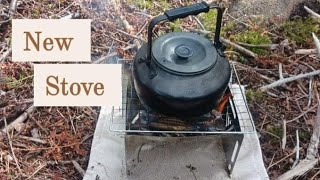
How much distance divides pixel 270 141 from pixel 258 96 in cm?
40

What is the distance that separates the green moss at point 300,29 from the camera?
3.71 meters

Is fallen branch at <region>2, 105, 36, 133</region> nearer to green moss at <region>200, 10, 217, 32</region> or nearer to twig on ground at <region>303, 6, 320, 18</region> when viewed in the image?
green moss at <region>200, 10, 217, 32</region>

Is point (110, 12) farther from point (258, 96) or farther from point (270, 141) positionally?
point (270, 141)

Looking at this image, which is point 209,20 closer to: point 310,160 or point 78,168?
point 310,160

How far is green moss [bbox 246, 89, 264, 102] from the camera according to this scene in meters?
3.18

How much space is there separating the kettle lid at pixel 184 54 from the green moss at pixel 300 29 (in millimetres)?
1578

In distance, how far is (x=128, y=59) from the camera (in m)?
3.14

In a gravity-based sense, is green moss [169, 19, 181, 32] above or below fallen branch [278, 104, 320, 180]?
above

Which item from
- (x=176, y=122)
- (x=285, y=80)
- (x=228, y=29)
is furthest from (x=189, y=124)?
(x=228, y=29)

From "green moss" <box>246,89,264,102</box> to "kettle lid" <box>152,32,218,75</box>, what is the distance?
89 centimetres

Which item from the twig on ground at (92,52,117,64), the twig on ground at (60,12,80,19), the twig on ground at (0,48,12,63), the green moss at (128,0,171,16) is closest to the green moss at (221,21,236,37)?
the green moss at (128,0,171,16)

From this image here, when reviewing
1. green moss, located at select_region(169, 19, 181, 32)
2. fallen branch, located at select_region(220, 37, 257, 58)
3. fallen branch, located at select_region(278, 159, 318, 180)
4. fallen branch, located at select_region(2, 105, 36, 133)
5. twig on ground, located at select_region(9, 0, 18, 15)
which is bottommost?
fallen branch, located at select_region(278, 159, 318, 180)

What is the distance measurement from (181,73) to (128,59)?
98 centimetres

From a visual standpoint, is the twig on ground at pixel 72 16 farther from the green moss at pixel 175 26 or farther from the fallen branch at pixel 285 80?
the fallen branch at pixel 285 80
